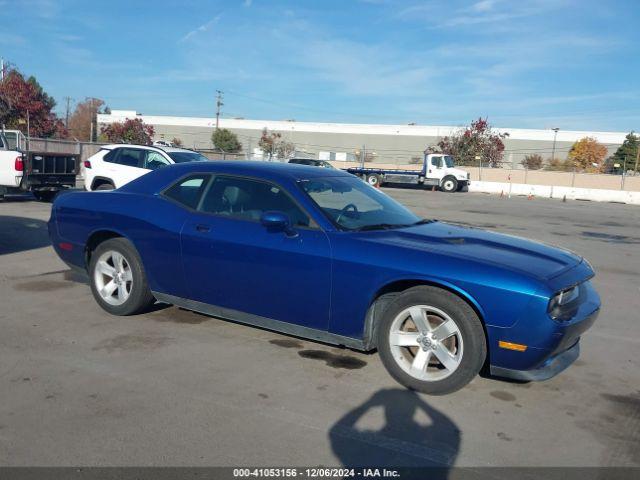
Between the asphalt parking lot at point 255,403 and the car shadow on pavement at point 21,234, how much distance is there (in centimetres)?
346

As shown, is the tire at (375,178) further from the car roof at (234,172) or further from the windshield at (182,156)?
the car roof at (234,172)

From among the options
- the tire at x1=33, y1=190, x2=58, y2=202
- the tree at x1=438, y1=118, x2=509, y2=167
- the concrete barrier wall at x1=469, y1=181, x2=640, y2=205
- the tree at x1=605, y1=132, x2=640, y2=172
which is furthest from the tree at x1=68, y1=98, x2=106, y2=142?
the tree at x1=605, y1=132, x2=640, y2=172

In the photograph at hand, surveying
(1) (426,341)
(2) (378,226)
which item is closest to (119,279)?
(2) (378,226)

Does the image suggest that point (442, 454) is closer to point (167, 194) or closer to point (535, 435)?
point (535, 435)

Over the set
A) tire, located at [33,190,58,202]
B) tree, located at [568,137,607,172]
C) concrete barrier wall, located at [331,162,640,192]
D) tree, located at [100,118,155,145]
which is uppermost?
tree, located at [568,137,607,172]

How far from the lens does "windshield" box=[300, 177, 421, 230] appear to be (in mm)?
4809

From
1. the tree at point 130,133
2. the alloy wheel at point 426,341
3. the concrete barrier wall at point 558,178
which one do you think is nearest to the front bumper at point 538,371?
the alloy wheel at point 426,341

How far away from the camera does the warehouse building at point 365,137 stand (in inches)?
2913

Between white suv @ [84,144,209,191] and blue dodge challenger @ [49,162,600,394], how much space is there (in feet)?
27.4

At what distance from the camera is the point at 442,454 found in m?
3.35

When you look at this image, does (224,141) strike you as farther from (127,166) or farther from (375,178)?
(127,166)

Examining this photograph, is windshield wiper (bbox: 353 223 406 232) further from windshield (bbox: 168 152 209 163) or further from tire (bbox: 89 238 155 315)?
windshield (bbox: 168 152 209 163)

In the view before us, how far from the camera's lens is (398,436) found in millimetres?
3521

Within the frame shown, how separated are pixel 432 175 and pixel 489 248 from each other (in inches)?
1381
